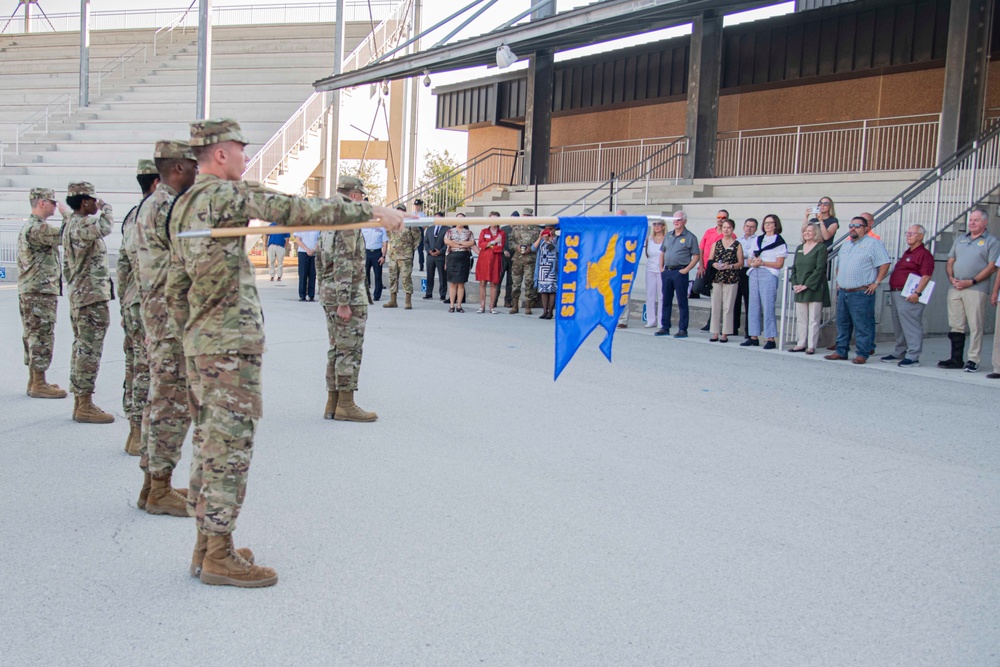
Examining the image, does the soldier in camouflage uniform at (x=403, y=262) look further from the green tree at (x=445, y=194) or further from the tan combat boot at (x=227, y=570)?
the tan combat boot at (x=227, y=570)

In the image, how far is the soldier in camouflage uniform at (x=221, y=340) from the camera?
12.0 ft

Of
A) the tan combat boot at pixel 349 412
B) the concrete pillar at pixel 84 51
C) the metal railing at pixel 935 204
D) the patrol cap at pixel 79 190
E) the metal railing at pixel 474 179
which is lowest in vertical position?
the tan combat boot at pixel 349 412

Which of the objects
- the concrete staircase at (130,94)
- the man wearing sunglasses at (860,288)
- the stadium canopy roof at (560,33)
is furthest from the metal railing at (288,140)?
the man wearing sunglasses at (860,288)

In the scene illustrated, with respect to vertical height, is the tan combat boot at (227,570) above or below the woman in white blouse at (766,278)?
below

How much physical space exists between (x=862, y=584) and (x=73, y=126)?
31.9 meters

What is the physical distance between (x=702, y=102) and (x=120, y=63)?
2568 centimetres

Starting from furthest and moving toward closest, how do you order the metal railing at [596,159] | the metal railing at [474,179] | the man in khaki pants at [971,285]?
the metal railing at [474,179], the metal railing at [596,159], the man in khaki pants at [971,285]

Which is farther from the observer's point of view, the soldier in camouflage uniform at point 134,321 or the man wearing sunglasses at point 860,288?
the man wearing sunglasses at point 860,288

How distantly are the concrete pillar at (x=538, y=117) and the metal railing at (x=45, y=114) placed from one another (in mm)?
16850

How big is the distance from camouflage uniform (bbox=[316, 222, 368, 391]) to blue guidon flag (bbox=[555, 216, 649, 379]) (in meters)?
2.08

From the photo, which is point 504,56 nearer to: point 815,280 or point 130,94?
point 815,280

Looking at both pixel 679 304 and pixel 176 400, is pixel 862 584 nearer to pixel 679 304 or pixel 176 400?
pixel 176 400

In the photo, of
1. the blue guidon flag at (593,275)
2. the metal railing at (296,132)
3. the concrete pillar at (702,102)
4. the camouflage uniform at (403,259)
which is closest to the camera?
the blue guidon flag at (593,275)

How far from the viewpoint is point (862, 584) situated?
3891 millimetres
